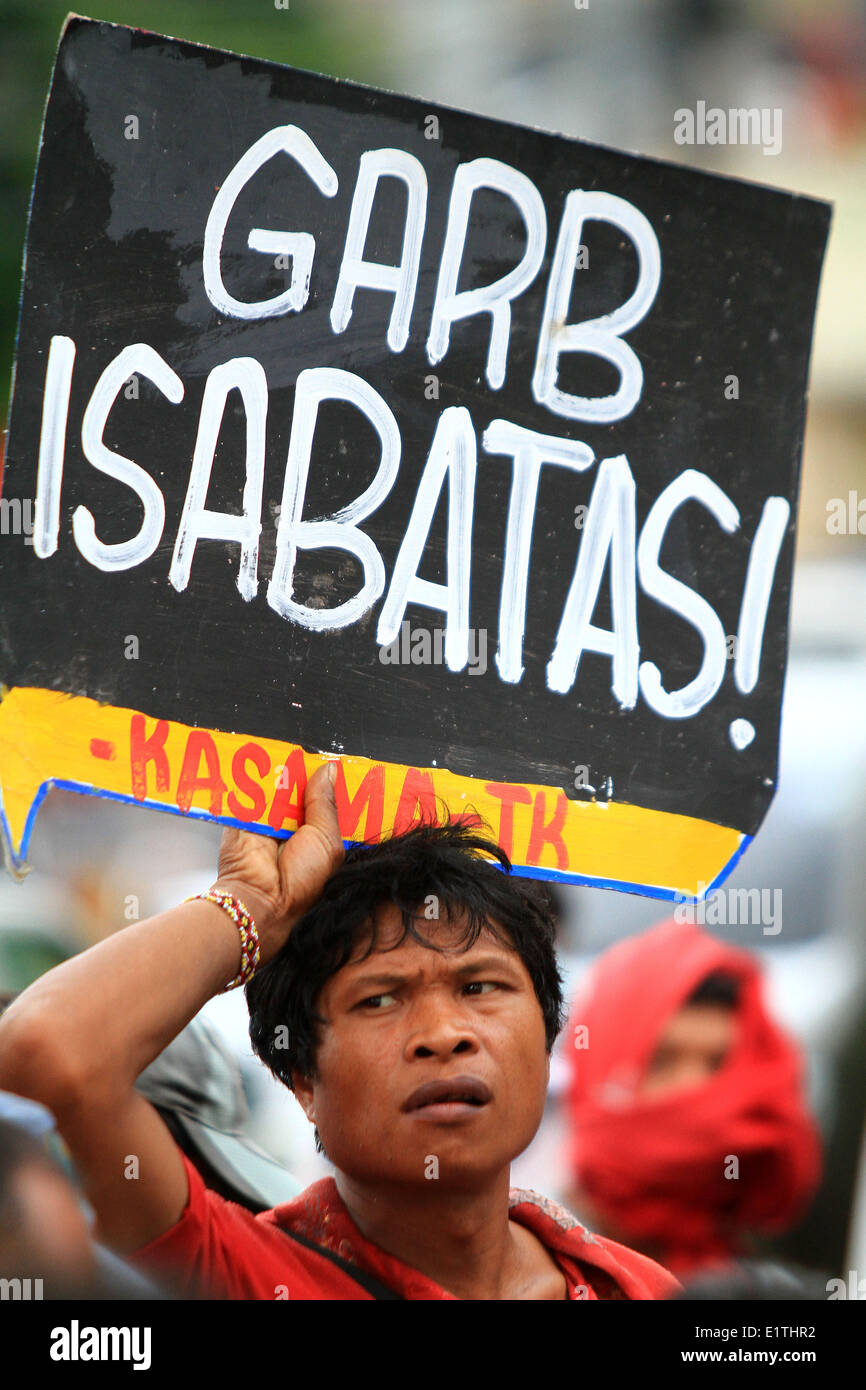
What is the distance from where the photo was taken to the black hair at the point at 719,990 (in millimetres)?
3234

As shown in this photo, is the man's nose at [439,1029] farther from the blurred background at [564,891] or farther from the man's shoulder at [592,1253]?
the blurred background at [564,891]

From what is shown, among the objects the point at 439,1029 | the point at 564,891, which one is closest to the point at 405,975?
the point at 439,1029

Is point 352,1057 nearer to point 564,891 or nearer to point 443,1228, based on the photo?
point 443,1228

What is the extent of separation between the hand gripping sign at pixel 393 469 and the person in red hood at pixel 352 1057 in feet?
0.33

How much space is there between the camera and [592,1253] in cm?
176

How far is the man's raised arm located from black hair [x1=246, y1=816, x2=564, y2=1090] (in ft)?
0.21

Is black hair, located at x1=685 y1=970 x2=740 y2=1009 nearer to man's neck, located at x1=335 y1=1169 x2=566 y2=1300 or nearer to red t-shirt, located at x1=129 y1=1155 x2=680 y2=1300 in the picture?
red t-shirt, located at x1=129 y1=1155 x2=680 y2=1300

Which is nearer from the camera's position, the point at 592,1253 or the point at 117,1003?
the point at 117,1003

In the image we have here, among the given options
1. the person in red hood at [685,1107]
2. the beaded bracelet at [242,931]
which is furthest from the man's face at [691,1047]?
the beaded bracelet at [242,931]

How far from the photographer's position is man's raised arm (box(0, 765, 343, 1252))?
142cm

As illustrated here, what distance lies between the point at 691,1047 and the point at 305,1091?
5.64 ft

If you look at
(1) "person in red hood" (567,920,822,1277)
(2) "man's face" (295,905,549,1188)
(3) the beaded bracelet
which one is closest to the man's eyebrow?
(2) "man's face" (295,905,549,1188)

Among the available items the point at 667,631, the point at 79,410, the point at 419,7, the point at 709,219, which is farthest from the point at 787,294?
the point at 419,7

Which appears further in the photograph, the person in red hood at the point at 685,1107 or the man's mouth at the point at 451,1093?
the person in red hood at the point at 685,1107
